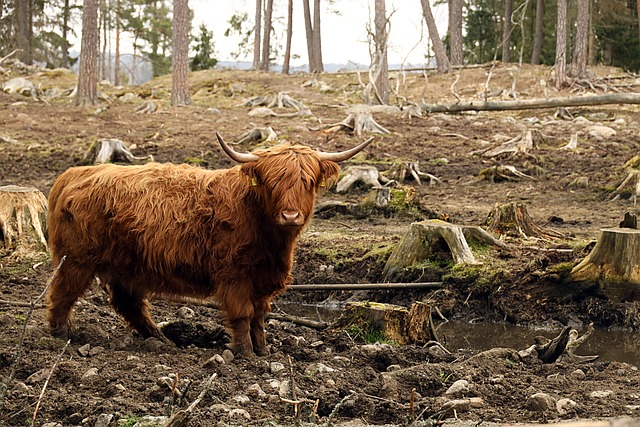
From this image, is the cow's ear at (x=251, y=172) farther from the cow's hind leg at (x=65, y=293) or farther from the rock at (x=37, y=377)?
the rock at (x=37, y=377)

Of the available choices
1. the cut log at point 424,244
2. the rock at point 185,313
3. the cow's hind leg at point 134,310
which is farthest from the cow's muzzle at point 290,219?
the cut log at point 424,244

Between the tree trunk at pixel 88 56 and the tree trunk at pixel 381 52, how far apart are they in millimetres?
8376

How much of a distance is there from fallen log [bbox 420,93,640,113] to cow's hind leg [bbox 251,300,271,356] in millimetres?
15489

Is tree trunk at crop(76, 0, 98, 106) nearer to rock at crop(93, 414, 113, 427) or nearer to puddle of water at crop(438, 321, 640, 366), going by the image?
puddle of water at crop(438, 321, 640, 366)

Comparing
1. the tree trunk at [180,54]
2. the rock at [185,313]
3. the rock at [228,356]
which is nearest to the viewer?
the rock at [228,356]

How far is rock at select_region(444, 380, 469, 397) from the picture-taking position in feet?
16.3

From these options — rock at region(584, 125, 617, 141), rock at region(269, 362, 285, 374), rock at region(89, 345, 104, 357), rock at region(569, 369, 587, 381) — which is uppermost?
rock at region(584, 125, 617, 141)

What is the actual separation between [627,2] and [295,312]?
1365 inches

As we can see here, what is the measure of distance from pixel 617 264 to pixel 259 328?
3.95 meters

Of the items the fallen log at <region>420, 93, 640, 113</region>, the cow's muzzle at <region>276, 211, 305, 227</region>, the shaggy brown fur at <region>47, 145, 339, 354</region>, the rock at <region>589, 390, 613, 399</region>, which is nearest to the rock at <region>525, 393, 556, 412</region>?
the rock at <region>589, 390, 613, 399</region>

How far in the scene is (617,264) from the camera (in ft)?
26.8

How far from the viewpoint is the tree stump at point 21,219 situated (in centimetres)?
905

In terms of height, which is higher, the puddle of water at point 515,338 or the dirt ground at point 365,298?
the dirt ground at point 365,298

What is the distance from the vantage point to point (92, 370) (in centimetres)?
508
